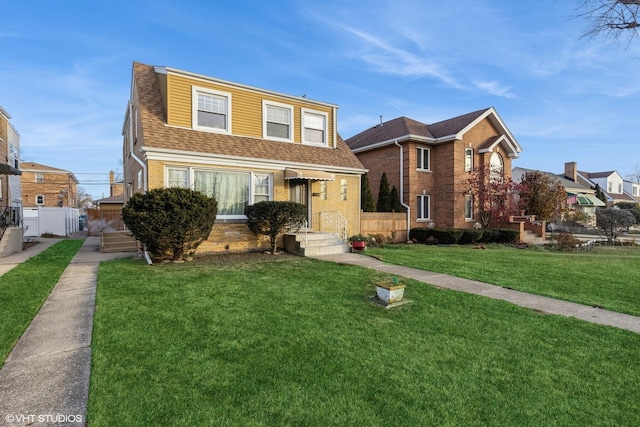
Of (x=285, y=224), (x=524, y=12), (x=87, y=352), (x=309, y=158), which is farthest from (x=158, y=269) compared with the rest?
(x=524, y=12)

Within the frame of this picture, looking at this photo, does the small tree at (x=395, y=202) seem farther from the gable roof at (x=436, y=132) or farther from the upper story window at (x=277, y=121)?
the upper story window at (x=277, y=121)

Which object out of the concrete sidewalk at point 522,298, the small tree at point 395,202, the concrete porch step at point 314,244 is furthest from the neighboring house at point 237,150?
the concrete sidewalk at point 522,298

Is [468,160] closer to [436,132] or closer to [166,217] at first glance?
[436,132]

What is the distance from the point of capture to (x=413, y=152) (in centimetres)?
1920

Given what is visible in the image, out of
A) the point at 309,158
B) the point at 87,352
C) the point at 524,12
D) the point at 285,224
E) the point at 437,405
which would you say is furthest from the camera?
the point at 309,158

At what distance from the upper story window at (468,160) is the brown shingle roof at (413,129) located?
65.9 inches

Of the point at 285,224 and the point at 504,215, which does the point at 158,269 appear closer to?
the point at 285,224

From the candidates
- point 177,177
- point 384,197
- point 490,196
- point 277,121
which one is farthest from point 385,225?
point 177,177

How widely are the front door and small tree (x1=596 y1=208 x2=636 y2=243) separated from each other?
1761 centimetres

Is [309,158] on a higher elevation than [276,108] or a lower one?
lower

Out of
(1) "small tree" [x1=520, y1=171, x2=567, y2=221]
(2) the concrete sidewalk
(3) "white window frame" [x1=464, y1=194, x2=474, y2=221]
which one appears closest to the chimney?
(1) "small tree" [x1=520, y1=171, x2=567, y2=221]

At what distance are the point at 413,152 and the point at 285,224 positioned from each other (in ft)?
36.5

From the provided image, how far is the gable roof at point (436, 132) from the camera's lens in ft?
62.6

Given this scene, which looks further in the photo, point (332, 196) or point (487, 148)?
point (487, 148)
